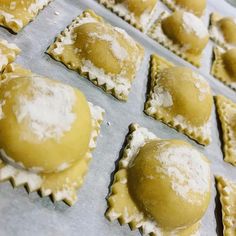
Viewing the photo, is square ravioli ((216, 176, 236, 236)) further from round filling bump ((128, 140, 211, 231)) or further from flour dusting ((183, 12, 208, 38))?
flour dusting ((183, 12, 208, 38))

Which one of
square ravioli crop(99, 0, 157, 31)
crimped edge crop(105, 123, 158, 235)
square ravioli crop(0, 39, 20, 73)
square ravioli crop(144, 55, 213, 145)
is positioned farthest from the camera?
square ravioli crop(99, 0, 157, 31)

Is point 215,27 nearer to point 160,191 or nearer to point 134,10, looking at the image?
point 134,10

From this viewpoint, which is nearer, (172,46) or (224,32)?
(172,46)

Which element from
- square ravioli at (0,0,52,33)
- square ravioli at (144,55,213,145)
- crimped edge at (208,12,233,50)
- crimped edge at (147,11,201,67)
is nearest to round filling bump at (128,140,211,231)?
square ravioli at (144,55,213,145)

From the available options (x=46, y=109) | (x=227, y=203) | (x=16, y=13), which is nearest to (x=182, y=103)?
(x=227, y=203)

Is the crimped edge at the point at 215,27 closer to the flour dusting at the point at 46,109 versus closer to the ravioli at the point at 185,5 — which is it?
the ravioli at the point at 185,5
